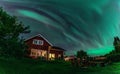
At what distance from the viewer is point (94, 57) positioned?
45.8 metres

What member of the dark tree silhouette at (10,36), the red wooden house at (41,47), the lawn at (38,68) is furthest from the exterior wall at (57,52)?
the lawn at (38,68)

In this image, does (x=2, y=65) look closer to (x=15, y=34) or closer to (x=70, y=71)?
(x=70, y=71)

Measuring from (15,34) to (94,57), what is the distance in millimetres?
10998

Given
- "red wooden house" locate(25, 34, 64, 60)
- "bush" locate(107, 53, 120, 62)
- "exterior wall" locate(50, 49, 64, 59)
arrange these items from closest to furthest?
"bush" locate(107, 53, 120, 62) → "red wooden house" locate(25, 34, 64, 60) → "exterior wall" locate(50, 49, 64, 59)

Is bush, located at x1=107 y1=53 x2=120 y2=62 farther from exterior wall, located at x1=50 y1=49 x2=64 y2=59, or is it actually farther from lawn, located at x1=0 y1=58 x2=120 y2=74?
exterior wall, located at x1=50 y1=49 x2=64 y2=59

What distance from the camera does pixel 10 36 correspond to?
4259 centimetres

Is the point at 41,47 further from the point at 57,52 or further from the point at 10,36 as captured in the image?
the point at 10,36

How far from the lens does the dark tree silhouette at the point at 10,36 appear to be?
3862 cm

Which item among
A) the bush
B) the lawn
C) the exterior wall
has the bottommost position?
the lawn

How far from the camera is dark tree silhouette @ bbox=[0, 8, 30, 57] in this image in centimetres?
3862

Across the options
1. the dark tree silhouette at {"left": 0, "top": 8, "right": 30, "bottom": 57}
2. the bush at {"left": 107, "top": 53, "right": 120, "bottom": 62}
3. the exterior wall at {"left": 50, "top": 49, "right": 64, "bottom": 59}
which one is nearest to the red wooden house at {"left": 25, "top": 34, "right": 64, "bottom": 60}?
the exterior wall at {"left": 50, "top": 49, "right": 64, "bottom": 59}

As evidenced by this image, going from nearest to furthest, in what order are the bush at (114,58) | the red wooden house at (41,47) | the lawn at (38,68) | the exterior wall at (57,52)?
the lawn at (38,68) → the bush at (114,58) → the red wooden house at (41,47) → the exterior wall at (57,52)

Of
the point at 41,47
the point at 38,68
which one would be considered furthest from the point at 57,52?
the point at 38,68

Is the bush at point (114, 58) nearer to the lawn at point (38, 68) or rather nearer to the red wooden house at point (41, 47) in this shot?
the lawn at point (38, 68)
